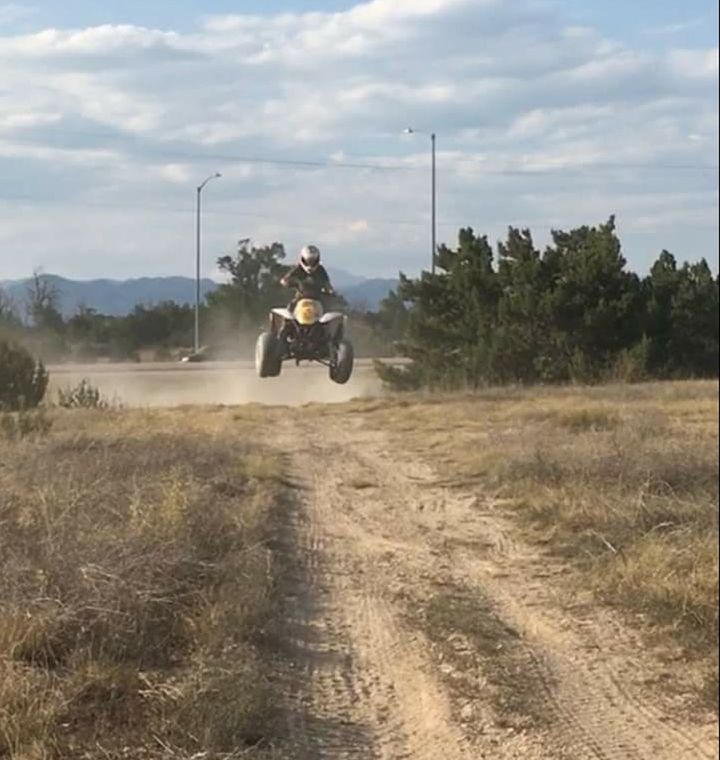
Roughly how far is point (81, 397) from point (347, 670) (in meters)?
2.34

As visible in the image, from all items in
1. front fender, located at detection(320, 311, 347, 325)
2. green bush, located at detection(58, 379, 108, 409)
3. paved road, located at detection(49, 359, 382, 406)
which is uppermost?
front fender, located at detection(320, 311, 347, 325)

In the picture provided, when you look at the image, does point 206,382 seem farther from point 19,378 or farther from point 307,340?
point 307,340

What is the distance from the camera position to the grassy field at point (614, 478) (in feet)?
26.5

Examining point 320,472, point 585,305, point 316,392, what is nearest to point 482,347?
point 585,305

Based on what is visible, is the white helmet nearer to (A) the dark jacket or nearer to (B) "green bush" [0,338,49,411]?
(A) the dark jacket

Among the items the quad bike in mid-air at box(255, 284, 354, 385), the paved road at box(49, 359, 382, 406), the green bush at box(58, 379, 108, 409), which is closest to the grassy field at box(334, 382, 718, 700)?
the green bush at box(58, 379, 108, 409)

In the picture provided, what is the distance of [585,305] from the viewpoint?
6508 millimetres

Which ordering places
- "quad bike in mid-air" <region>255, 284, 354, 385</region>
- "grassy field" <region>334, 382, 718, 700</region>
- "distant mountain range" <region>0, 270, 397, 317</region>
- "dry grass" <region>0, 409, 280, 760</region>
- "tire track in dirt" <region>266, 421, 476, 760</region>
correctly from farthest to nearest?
"grassy field" <region>334, 382, 718, 700</region>
"tire track in dirt" <region>266, 421, 476, 760</region>
"dry grass" <region>0, 409, 280, 760</region>
"distant mountain range" <region>0, 270, 397, 317</region>
"quad bike in mid-air" <region>255, 284, 354, 385</region>

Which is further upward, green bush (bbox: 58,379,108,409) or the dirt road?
green bush (bbox: 58,379,108,409)

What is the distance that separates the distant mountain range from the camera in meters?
3.43

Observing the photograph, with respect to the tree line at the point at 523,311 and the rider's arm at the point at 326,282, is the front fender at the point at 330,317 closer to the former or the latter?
the rider's arm at the point at 326,282

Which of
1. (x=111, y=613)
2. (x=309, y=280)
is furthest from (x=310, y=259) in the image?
(x=111, y=613)

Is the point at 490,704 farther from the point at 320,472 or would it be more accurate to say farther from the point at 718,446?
the point at 320,472

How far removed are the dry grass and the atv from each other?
8.43ft
